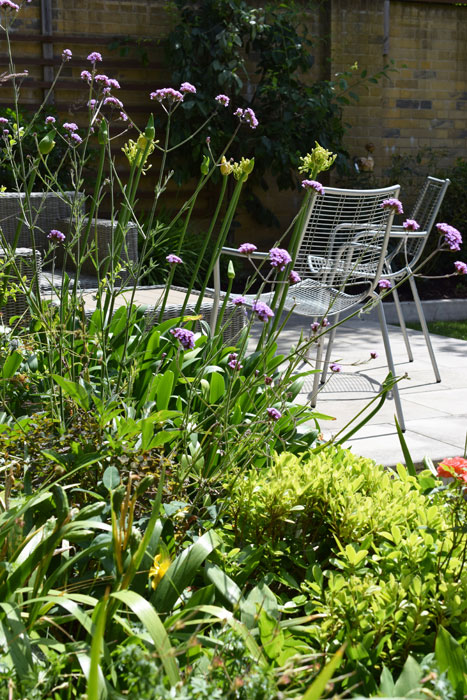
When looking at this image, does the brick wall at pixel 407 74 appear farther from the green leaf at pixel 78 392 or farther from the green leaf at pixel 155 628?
the green leaf at pixel 155 628

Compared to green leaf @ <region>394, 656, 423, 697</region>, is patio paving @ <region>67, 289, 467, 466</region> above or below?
below

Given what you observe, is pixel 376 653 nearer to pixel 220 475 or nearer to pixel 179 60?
pixel 220 475

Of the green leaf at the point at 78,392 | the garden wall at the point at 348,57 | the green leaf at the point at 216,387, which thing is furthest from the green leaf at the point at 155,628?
the garden wall at the point at 348,57

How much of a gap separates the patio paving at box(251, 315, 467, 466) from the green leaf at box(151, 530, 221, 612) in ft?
3.20

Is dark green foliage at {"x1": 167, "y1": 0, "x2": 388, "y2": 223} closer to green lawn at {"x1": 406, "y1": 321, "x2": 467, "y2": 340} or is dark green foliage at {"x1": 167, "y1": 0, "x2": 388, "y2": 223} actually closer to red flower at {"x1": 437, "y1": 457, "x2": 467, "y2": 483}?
green lawn at {"x1": 406, "y1": 321, "x2": 467, "y2": 340}

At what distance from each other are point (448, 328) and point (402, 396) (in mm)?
2204

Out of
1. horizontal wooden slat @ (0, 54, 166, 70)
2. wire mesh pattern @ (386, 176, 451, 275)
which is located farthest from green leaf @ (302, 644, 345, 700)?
horizontal wooden slat @ (0, 54, 166, 70)

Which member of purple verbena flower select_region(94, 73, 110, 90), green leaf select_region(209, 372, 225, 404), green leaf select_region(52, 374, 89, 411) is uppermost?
purple verbena flower select_region(94, 73, 110, 90)

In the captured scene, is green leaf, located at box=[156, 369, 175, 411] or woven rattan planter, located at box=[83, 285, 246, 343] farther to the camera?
woven rattan planter, located at box=[83, 285, 246, 343]

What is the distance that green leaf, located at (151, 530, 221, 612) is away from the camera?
57.2 inches

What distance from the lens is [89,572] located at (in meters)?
1.57

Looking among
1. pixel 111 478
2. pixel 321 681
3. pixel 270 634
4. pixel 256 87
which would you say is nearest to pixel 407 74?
pixel 256 87

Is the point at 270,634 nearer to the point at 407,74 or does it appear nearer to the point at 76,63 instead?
the point at 76,63

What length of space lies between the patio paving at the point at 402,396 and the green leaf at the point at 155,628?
1279 mm
